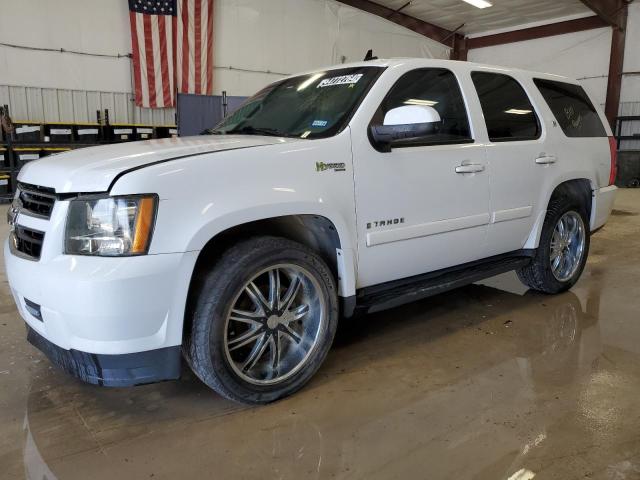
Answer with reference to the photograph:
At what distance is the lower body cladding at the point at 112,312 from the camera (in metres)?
1.98

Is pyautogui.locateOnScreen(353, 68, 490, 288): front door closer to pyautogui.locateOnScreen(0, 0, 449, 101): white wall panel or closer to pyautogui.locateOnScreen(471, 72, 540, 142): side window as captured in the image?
pyautogui.locateOnScreen(471, 72, 540, 142): side window

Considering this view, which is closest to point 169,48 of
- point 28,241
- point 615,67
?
point 28,241

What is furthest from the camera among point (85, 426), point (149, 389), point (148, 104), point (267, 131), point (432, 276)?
point (148, 104)

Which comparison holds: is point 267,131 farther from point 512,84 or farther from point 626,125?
point 626,125

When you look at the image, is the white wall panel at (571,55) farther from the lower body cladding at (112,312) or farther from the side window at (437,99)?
the lower body cladding at (112,312)

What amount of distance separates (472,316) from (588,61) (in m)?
14.9

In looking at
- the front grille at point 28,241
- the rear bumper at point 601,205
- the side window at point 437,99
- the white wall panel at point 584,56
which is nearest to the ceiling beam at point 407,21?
the white wall panel at point 584,56

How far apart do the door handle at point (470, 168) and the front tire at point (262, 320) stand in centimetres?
110

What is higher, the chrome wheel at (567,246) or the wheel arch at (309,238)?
the wheel arch at (309,238)

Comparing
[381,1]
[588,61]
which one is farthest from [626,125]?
[381,1]

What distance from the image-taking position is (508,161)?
11.3 ft

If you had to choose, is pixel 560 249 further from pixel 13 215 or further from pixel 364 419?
pixel 13 215

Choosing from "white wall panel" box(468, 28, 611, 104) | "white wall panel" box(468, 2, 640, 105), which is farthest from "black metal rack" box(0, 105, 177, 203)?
"white wall panel" box(468, 28, 611, 104)

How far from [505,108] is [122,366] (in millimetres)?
2913
